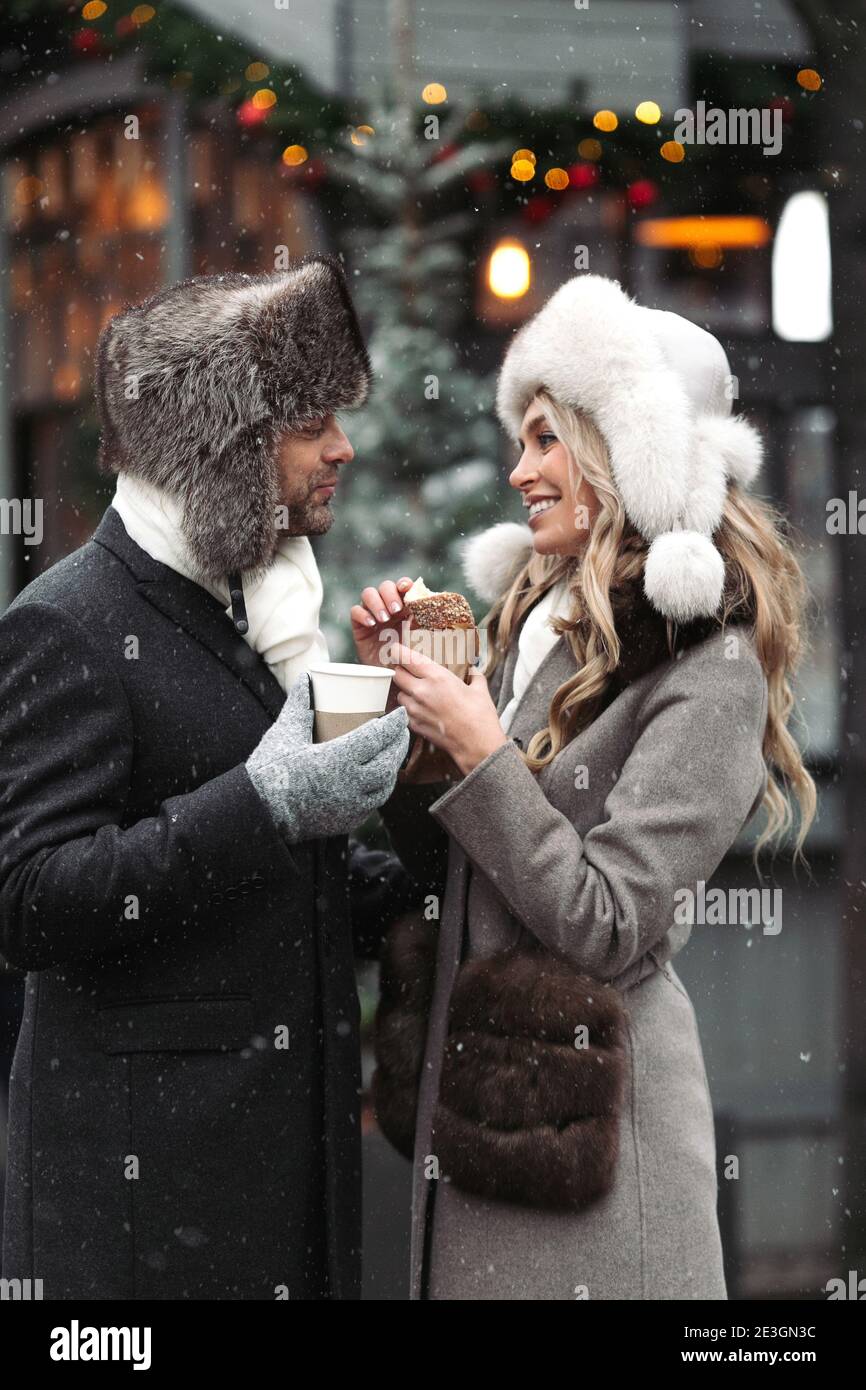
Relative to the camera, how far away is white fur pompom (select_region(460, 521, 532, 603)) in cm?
272

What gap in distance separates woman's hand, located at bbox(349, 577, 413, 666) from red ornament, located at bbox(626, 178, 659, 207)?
9.71 ft

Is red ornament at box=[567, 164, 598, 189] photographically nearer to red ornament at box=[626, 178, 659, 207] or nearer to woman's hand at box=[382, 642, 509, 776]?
red ornament at box=[626, 178, 659, 207]

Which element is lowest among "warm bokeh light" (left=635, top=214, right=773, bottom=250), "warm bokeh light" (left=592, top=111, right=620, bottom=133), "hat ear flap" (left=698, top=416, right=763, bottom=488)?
"hat ear flap" (left=698, top=416, right=763, bottom=488)

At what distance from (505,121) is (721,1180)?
3.40m

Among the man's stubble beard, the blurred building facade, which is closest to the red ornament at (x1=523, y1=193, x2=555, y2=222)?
the blurred building facade

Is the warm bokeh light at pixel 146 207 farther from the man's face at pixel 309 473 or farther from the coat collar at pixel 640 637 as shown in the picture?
the coat collar at pixel 640 637

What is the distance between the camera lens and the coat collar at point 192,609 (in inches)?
86.1

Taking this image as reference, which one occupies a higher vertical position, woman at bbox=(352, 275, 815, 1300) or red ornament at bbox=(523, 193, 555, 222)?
red ornament at bbox=(523, 193, 555, 222)

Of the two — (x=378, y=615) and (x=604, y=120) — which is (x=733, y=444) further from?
(x=604, y=120)

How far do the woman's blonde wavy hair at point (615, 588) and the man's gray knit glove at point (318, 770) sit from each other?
0.34m

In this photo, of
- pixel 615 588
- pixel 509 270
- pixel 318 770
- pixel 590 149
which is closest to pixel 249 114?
pixel 509 270

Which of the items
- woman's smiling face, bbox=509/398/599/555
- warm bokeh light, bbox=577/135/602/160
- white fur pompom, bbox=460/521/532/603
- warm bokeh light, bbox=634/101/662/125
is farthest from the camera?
warm bokeh light, bbox=577/135/602/160

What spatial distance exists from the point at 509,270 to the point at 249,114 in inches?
41.3

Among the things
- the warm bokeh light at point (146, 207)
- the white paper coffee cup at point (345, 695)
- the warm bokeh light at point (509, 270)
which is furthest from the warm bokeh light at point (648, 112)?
the white paper coffee cup at point (345, 695)
